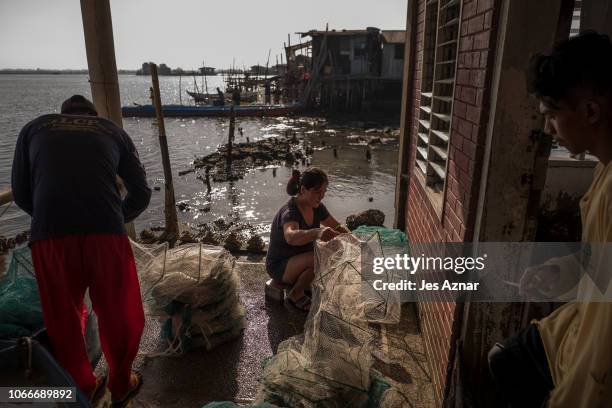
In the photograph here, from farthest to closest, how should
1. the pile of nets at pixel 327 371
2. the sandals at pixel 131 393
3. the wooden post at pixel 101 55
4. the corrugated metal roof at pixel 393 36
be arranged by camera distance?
the corrugated metal roof at pixel 393 36 < the wooden post at pixel 101 55 < the sandals at pixel 131 393 < the pile of nets at pixel 327 371

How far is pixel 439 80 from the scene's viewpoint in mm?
3463

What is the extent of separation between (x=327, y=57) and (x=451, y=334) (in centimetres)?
3555

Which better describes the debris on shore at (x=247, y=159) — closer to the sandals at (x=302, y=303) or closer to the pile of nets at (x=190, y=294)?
the sandals at (x=302, y=303)

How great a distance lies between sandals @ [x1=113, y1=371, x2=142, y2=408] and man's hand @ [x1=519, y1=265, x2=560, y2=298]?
2.71 metres

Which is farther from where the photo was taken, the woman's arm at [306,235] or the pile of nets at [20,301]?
the woman's arm at [306,235]

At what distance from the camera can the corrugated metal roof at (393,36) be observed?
33369 mm

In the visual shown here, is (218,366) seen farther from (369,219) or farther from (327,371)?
(369,219)

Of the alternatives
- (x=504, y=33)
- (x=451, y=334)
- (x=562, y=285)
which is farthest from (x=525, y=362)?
(x=504, y=33)

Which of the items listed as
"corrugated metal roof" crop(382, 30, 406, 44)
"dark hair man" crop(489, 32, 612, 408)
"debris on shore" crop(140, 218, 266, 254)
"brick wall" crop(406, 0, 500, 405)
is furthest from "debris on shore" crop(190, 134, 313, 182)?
"corrugated metal roof" crop(382, 30, 406, 44)

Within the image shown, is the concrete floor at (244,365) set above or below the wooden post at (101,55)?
below

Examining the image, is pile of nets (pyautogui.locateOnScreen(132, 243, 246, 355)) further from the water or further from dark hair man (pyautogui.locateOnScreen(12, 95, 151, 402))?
the water

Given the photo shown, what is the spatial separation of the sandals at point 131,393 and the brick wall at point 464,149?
7.28ft

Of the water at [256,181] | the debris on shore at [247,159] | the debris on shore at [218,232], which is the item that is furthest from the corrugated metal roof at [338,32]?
the debris on shore at [218,232]

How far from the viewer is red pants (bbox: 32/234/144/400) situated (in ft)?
8.67
